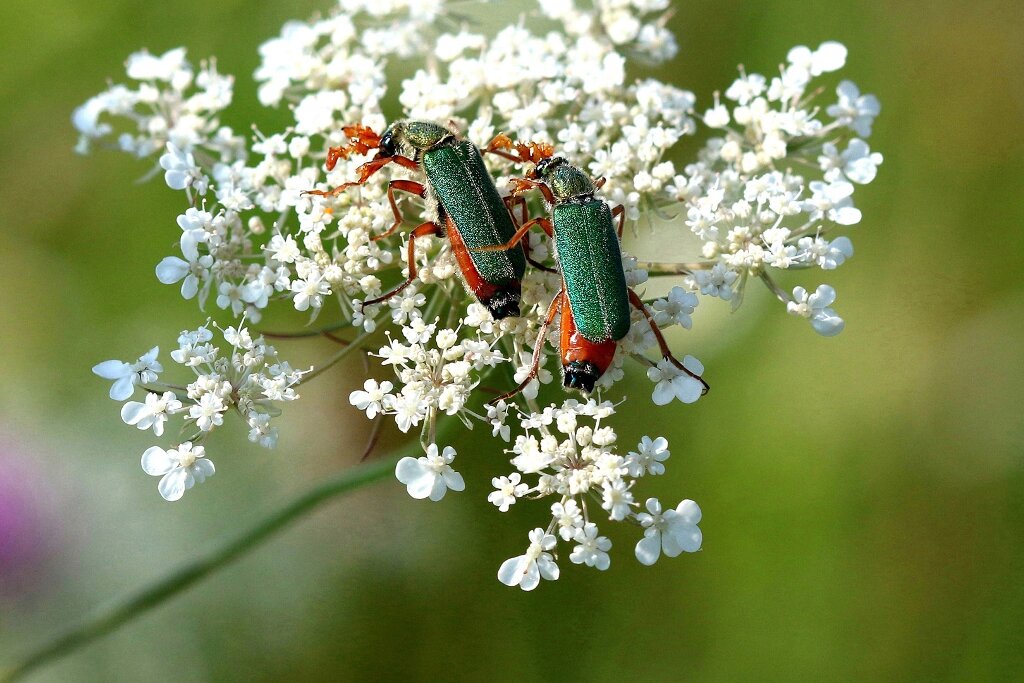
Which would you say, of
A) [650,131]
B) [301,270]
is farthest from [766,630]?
[301,270]

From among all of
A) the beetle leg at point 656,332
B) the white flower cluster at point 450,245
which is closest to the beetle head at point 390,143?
the white flower cluster at point 450,245

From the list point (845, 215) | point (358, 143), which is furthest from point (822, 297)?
point (358, 143)

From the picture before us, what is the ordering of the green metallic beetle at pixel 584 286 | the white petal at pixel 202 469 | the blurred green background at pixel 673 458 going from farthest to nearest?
1. the blurred green background at pixel 673 458
2. the white petal at pixel 202 469
3. the green metallic beetle at pixel 584 286

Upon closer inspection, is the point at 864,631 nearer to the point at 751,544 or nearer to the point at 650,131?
the point at 751,544

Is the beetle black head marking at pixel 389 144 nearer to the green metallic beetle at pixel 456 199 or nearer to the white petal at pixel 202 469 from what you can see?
the green metallic beetle at pixel 456 199

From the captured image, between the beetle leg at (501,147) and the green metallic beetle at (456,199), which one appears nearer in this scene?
the green metallic beetle at (456,199)

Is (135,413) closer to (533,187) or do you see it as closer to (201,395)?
(201,395)

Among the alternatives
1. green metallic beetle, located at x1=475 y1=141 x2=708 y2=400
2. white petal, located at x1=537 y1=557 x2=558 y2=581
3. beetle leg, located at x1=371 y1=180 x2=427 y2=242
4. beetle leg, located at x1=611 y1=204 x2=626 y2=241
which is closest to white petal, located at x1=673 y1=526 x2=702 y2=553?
white petal, located at x1=537 y1=557 x2=558 y2=581
